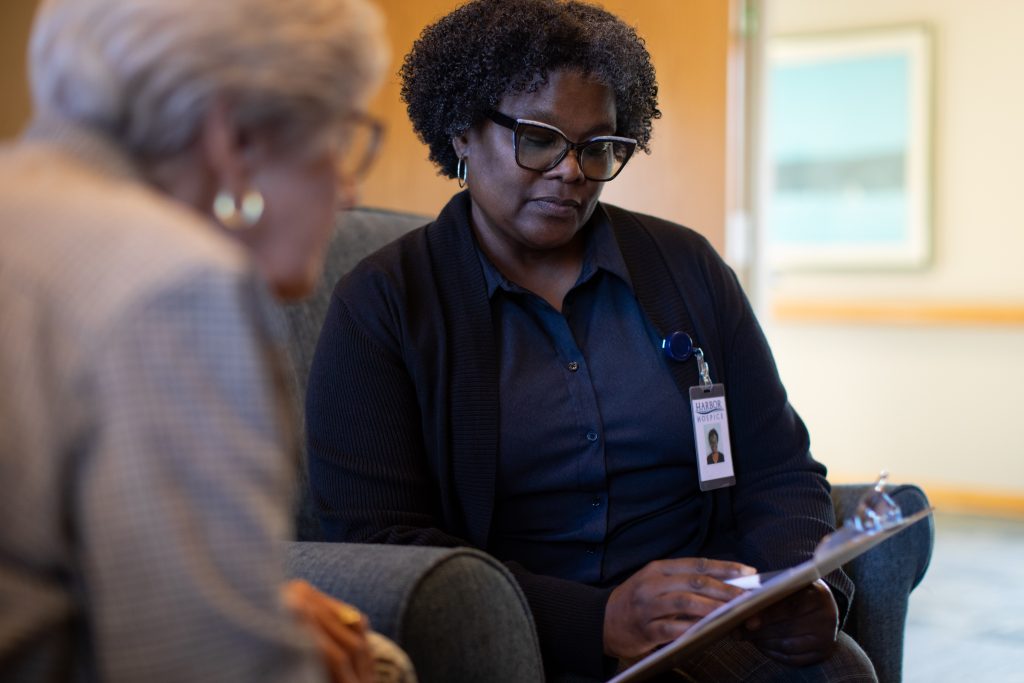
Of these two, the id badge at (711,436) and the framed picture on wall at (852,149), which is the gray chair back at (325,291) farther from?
the framed picture on wall at (852,149)

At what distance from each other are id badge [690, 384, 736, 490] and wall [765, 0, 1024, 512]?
A: 3.66 metres

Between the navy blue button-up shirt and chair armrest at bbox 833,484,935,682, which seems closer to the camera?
the navy blue button-up shirt

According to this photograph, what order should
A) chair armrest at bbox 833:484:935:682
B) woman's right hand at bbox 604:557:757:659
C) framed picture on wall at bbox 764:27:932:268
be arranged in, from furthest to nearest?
framed picture on wall at bbox 764:27:932:268
chair armrest at bbox 833:484:935:682
woman's right hand at bbox 604:557:757:659

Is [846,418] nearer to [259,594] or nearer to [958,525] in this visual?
[958,525]

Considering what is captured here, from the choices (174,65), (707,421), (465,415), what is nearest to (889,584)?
(707,421)

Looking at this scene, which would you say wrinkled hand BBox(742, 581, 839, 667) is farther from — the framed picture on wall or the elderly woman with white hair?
the framed picture on wall

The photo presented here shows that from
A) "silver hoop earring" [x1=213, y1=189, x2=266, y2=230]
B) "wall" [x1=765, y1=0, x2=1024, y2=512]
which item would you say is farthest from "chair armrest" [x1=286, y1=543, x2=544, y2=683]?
"wall" [x1=765, y1=0, x2=1024, y2=512]

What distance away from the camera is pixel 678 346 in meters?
1.86

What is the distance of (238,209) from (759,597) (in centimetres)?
73

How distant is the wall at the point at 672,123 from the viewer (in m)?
3.15

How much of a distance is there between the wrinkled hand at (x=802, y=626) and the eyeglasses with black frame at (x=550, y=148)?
28.3 inches

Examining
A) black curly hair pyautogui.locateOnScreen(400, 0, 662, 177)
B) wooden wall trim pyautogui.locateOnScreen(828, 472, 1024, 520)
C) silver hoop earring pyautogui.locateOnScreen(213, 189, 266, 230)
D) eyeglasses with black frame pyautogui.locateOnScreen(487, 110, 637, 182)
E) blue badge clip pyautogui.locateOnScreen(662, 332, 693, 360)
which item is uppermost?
black curly hair pyautogui.locateOnScreen(400, 0, 662, 177)

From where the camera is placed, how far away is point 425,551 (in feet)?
4.48

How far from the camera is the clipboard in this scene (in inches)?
49.4
